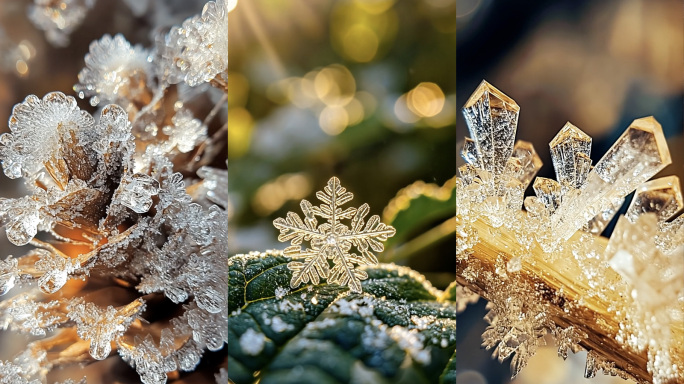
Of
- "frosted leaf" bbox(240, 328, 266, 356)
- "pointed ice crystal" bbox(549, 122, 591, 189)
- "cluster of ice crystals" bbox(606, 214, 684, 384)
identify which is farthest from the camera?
"frosted leaf" bbox(240, 328, 266, 356)

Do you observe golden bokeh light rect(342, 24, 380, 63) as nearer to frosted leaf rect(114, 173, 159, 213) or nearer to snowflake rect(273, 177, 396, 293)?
snowflake rect(273, 177, 396, 293)

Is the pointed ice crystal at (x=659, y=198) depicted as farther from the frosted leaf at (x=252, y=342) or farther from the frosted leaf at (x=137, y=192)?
the frosted leaf at (x=137, y=192)

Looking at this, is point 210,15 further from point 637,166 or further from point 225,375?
point 637,166

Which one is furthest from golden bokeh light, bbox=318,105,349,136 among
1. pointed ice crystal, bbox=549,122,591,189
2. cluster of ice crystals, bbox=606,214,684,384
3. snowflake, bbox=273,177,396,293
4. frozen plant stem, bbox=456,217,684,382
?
cluster of ice crystals, bbox=606,214,684,384

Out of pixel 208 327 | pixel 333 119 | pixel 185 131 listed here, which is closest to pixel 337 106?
pixel 333 119

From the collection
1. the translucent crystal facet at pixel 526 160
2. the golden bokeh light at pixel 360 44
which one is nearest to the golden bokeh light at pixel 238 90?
the golden bokeh light at pixel 360 44
